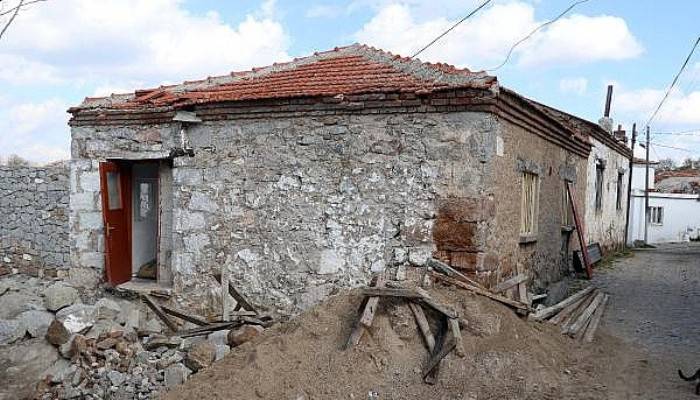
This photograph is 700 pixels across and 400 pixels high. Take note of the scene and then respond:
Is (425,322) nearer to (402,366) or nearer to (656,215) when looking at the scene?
(402,366)

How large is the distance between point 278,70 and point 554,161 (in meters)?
4.97

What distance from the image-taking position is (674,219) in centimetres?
2956

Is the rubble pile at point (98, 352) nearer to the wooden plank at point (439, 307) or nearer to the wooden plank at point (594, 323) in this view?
the wooden plank at point (439, 307)

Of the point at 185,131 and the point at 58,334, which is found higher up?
the point at 185,131

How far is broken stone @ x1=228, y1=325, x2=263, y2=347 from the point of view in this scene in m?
6.72

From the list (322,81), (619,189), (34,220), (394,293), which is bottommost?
(394,293)

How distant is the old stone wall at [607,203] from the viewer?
15.1 metres

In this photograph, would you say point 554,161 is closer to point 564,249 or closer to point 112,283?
point 564,249

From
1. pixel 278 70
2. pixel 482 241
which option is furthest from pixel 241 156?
pixel 482 241

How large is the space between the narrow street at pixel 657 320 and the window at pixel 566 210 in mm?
1253

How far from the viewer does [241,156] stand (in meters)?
8.12

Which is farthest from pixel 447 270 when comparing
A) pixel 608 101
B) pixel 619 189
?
pixel 608 101

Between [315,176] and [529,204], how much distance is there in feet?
11.5

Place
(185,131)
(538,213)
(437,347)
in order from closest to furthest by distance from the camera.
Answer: (437,347) < (185,131) < (538,213)
